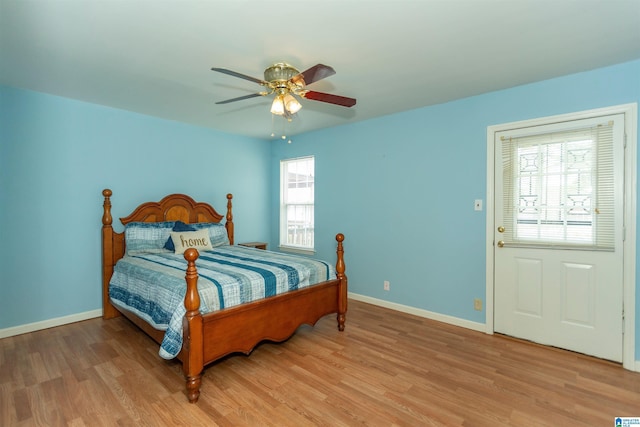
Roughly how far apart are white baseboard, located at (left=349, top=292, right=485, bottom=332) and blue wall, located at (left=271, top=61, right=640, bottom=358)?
0.05 metres

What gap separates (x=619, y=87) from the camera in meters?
2.50

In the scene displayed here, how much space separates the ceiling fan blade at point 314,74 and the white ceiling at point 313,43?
290 millimetres

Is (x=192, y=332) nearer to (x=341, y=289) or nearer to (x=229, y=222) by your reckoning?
(x=341, y=289)

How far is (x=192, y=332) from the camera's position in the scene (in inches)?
80.0

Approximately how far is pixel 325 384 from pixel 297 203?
3.26 meters

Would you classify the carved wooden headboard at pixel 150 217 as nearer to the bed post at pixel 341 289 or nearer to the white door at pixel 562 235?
the bed post at pixel 341 289

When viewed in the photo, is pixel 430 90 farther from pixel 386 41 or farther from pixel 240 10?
pixel 240 10

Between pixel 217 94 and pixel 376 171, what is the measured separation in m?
2.13

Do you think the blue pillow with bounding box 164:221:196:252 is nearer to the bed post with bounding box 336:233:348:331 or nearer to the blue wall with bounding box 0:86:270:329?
the blue wall with bounding box 0:86:270:329

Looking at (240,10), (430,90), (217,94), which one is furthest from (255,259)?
(430,90)

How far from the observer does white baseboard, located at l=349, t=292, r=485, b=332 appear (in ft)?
10.6

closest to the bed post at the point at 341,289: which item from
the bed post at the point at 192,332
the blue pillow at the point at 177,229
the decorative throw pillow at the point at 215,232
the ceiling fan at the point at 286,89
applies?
the ceiling fan at the point at 286,89

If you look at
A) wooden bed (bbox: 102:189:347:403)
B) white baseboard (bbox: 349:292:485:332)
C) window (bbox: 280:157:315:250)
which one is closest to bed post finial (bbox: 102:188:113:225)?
wooden bed (bbox: 102:189:347:403)

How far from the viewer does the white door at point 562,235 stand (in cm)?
254
